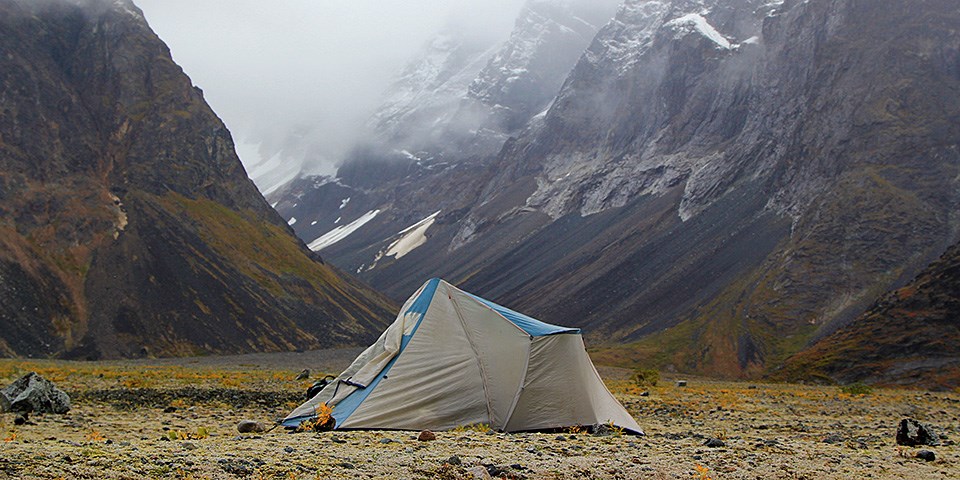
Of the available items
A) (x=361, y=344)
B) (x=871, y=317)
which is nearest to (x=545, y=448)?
(x=871, y=317)

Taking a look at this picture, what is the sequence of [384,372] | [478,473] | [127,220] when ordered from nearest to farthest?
[478,473]
[384,372]
[127,220]

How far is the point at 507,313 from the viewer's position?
696 inches

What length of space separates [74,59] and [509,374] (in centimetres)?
10226

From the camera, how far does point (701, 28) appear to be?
190m

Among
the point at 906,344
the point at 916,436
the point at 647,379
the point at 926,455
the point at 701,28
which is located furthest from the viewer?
the point at 701,28

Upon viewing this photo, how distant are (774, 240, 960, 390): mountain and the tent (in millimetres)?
37726

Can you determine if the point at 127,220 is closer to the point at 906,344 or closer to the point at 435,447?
the point at 906,344

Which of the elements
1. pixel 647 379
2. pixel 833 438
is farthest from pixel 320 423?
pixel 647 379

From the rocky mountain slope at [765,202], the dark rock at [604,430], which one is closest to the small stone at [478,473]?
the dark rock at [604,430]

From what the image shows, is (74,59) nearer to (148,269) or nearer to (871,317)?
(148,269)

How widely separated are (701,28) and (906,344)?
14994 centimetres

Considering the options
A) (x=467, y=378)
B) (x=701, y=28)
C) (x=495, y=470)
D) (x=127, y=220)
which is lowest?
(x=495, y=470)

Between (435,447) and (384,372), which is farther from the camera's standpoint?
(384,372)

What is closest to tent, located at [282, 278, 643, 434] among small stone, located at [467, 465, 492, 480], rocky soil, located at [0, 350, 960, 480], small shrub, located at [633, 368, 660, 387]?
rocky soil, located at [0, 350, 960, 480]
